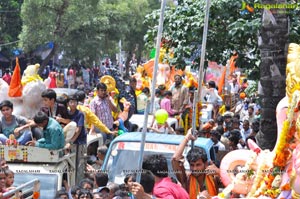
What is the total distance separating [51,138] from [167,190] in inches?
105

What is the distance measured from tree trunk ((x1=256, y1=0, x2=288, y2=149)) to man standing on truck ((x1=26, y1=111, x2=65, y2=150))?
2427 millimetres

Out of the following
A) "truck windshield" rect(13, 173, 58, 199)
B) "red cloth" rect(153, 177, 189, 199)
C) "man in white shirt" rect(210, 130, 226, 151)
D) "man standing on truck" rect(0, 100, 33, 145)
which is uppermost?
"man standing on truck" rect(0, 100, 33, 145)

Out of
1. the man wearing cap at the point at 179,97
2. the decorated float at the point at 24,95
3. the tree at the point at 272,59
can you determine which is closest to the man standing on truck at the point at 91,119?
the decorated float at the point at 24,95

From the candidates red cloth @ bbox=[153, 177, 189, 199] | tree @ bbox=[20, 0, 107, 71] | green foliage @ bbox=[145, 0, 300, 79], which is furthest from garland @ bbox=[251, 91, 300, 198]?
tree @ bbox=[20, 0, 107, 71]

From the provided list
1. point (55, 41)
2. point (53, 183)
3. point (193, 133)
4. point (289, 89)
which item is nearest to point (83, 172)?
point (53, 183)

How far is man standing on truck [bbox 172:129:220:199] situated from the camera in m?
6.83

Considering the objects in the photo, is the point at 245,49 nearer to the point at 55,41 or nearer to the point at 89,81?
the point at 55,41

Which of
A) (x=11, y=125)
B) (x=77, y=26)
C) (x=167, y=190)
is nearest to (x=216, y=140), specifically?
(x=11, y=125)

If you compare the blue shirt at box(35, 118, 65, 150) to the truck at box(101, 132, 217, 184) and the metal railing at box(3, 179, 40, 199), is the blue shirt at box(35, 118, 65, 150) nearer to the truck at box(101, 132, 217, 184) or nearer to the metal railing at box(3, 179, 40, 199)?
the truck at box(101, 132, 217, 184)

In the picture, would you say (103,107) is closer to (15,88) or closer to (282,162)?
(15,88)

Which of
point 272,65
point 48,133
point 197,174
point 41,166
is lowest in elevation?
point 41,166

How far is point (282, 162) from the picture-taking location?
5727mm

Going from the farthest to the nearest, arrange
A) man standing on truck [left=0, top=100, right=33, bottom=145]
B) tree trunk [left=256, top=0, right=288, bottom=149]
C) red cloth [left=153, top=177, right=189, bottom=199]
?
man standing on truck [left=0, top=100, right=33, bottom=145]
tree trunk [left=256, top=0, right=288, bottom=149]
red cloth [left=153, top=177, right=189, bottom=199]

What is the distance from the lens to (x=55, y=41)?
104ft
